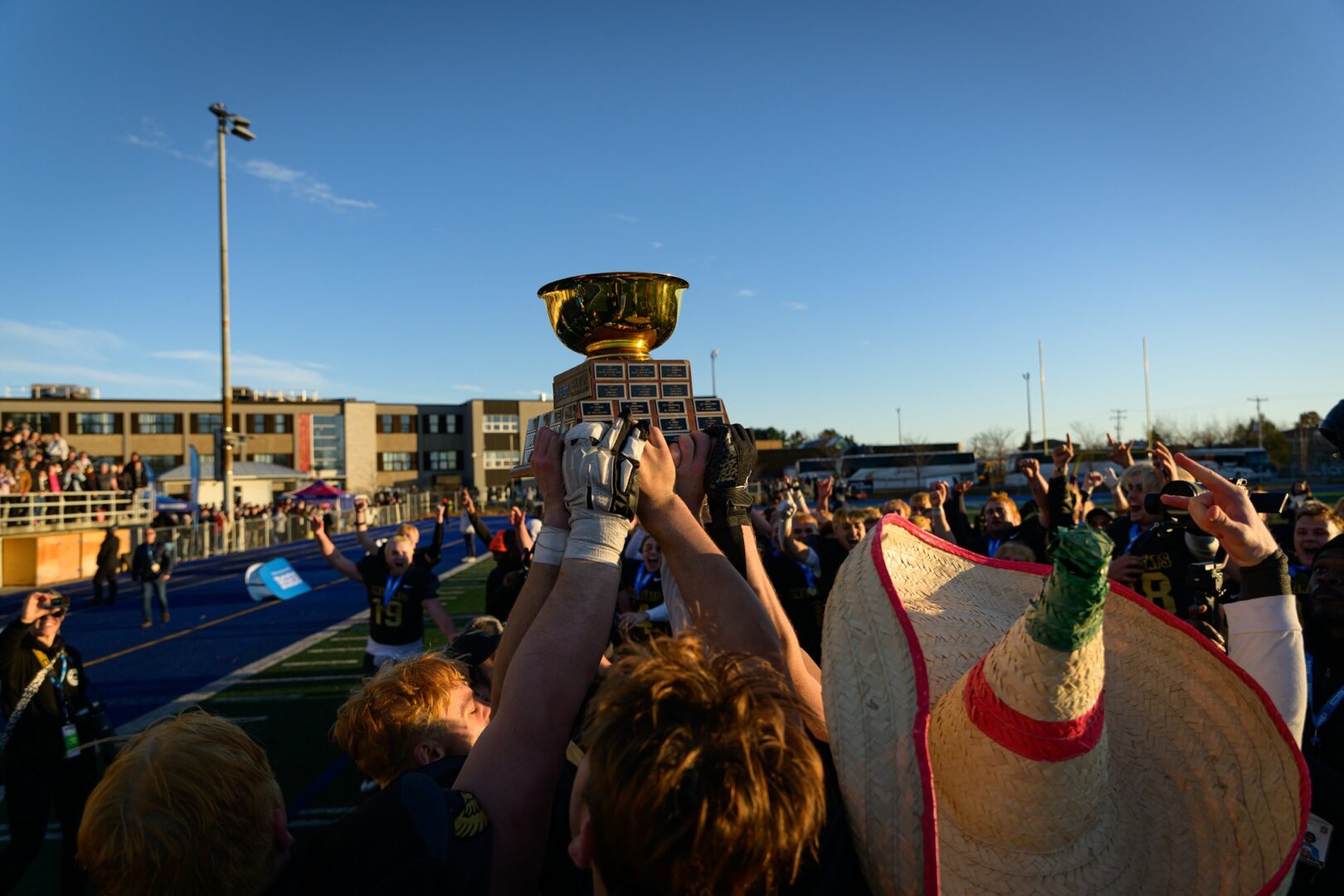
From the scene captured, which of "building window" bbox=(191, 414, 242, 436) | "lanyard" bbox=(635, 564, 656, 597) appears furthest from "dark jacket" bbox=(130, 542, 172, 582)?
"building window" bbox=(191, 414, 242, 436)

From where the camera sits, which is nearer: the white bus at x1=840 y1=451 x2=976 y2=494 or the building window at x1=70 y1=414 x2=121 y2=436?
the white bus at x1=840 y1=451 x2=976 y2=494

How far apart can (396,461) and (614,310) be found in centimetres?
6984

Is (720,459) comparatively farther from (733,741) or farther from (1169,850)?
(1169,850)

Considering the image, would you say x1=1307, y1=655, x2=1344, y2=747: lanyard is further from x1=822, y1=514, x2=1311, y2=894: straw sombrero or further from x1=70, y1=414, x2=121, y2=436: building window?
x1=70, y1=414, x2=121, y2=436: building window

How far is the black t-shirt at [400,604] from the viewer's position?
6.07 metres

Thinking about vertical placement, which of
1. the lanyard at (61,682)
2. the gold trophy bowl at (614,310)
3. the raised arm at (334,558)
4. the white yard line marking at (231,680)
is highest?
the gold trophy bowl at (614,310)

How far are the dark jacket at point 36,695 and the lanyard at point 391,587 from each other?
1933 millimetres

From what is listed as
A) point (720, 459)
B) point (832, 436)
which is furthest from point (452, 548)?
point (832, 436)

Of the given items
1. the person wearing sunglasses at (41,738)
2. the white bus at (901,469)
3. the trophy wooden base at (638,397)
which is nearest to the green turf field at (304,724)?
the person wearing sunglasses at (41,738)

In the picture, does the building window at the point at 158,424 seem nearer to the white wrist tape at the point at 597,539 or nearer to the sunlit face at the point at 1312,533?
the sunlit face at the point at 1312,533

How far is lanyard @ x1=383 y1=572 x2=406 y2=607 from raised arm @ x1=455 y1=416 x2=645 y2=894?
16.1ft

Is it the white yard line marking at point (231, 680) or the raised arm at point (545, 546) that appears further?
the white yard line marking at point (231, 680)

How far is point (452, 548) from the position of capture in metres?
27.9

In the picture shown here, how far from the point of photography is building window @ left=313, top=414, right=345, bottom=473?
210ft
